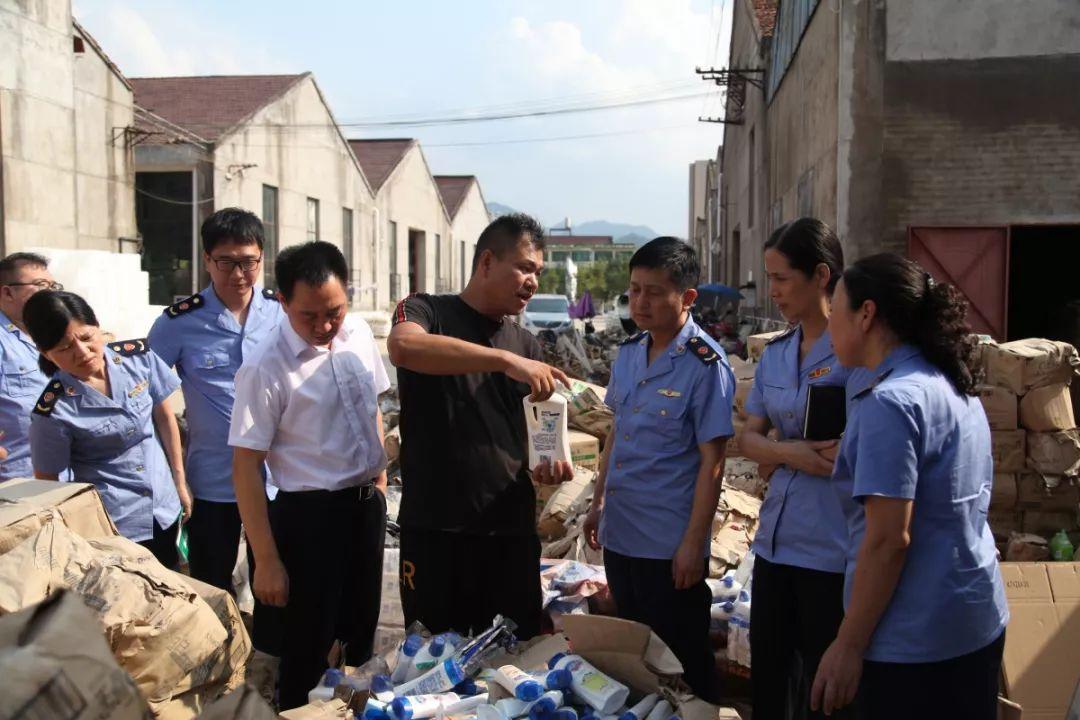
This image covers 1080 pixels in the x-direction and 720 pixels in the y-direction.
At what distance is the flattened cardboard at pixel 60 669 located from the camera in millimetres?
1049

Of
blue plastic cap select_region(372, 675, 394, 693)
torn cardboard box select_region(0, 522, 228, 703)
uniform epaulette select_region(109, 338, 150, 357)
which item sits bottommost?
blue plastic cap select_region(372, 675, 394, 693)

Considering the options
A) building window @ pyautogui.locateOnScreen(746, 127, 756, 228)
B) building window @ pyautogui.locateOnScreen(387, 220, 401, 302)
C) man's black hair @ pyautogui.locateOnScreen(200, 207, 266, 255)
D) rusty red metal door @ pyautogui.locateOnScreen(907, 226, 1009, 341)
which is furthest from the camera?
building window @ pyautogui.locateOnScreen(387, 220, 401, 302)

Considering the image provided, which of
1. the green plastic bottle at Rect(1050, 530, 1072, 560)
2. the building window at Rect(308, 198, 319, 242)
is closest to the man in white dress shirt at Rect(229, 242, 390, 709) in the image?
the green plastic bottle at Rect(1050, 530, 1072, 560)

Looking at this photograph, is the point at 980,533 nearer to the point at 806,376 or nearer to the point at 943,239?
the point at 806,376

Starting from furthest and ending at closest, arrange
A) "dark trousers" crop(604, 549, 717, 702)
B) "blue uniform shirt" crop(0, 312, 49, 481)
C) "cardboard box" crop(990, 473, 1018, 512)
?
1. "cardboard box" crop(990, 473, 1018, 512)
2. "blue uniform shirt" crop(0, 312, 49, 481)
3. "dark trousers" crop(604, 549, 717, 702)

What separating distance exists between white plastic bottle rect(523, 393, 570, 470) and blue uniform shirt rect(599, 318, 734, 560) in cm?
40

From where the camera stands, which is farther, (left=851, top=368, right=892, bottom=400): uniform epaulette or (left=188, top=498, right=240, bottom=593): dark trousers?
(left=188, top=498, right=240, bottom=593): dark trousers

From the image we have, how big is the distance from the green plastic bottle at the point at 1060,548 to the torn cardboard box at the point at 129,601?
202 inches

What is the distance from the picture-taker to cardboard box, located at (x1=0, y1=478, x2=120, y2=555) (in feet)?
7.07

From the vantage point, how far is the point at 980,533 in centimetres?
194

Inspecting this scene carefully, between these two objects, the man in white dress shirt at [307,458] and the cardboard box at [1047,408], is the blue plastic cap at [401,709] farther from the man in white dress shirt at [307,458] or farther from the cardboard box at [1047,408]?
the cardboard box at [1047,408]

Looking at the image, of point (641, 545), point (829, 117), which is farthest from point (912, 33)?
point (641, 545)

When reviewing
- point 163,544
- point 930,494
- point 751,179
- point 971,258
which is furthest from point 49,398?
point 751,179

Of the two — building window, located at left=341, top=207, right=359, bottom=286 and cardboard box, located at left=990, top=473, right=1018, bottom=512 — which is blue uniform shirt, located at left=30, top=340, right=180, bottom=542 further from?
building window, located at left=341, top=207, right=359, bottom=286
